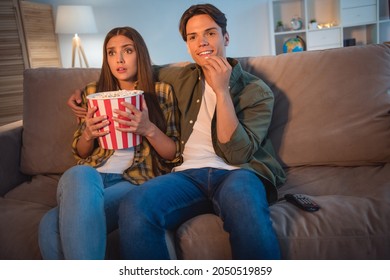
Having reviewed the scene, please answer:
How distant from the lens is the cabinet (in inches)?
129

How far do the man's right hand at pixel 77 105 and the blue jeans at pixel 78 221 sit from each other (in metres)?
0.31

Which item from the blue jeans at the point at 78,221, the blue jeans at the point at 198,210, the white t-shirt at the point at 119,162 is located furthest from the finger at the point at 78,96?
the blue jeans at the point at 198,210

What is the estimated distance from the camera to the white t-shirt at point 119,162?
3.76 feet

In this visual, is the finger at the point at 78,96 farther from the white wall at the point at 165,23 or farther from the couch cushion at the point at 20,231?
the white wall at the point at 165,23

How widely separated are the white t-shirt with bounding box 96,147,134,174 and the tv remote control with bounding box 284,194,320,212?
1.65ft

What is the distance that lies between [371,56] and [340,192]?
0.53 m

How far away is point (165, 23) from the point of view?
3586 millimetres

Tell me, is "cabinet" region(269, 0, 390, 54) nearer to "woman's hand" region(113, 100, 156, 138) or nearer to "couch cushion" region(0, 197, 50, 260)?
"woman's hand" region(113, 100, 156, 138)

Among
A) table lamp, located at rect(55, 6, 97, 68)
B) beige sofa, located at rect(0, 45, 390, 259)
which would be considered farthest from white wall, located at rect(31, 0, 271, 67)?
beige sofa, located at rect(0, 45, 390, 259)

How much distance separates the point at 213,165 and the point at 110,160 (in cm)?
34

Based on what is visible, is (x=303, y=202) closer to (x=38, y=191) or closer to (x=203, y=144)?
(x=203, y=144)

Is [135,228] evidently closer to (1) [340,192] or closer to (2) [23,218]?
(2) [23,218]
